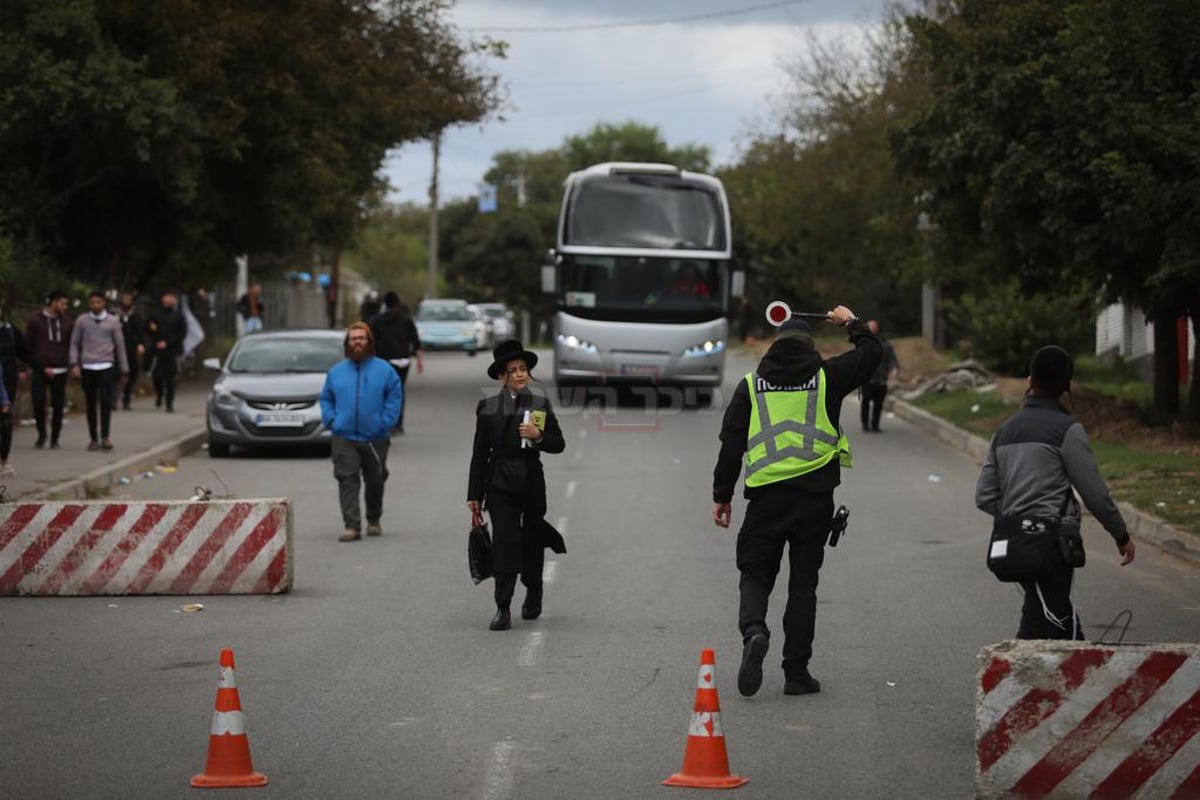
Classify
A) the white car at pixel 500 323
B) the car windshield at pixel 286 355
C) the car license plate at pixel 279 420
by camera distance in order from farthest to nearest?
1. the white car at pixel 500 323
2. the car windshield at pixel 286 355
3. the car license plate at pixel 279 420

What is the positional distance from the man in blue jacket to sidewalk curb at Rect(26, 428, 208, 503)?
2.94 m

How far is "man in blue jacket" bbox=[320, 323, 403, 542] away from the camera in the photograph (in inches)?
596

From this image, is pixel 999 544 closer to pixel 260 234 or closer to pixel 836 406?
pixel 836 406

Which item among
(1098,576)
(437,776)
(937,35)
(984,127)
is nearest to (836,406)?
(437,776)

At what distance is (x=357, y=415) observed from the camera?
1512cm

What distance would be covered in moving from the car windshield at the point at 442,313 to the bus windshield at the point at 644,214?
24.8 m

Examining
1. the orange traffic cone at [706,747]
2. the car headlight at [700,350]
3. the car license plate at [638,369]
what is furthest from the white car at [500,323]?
the orange traffic cone at [706,747]

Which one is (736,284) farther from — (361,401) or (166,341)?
(361,401)

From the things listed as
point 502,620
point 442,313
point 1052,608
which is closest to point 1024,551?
point 1052,608

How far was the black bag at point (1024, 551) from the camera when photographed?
7.95 meters

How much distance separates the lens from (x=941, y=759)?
7.68m

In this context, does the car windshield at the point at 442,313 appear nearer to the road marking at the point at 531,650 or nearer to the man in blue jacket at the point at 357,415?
the man in blue jacket at the point at 357,415

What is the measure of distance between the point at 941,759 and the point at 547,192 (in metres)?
100

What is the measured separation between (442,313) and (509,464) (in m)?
45.0
